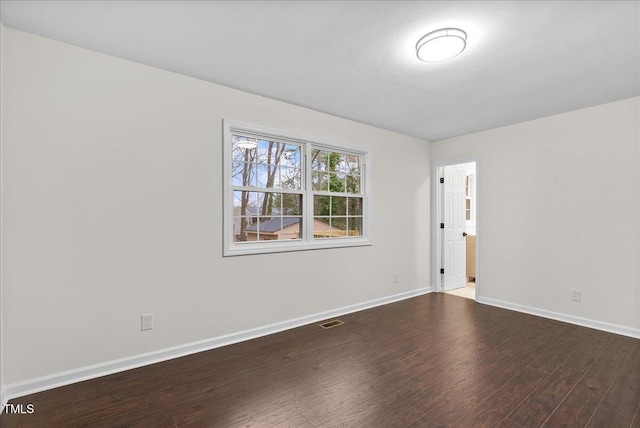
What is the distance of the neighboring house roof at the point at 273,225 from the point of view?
3.27 metres

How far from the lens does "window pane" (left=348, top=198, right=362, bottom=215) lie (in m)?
4.16

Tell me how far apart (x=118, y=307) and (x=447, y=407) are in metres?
2.54

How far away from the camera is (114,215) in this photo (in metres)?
2.42

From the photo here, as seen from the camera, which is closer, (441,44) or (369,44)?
(441,44)

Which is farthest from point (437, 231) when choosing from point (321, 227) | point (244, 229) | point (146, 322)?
point (146, 322)

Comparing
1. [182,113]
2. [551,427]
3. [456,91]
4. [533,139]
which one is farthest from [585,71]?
[182,113]

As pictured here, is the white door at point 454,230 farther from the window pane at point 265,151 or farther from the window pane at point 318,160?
the window pane at point 265,151

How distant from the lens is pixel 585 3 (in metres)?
1.78

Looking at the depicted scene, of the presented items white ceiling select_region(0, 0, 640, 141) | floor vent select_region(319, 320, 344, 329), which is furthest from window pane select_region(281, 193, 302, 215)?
floor vent select_region(319, 320, 344, 329)

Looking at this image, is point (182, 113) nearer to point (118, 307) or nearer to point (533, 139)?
point (118, 307)

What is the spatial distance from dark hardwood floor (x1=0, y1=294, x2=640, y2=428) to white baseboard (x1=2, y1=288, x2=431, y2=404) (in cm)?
7

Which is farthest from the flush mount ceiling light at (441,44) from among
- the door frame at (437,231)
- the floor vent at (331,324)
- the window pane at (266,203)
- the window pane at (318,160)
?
the door frame at (437,231)

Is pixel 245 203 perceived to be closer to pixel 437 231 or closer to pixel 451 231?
pixel 437 231

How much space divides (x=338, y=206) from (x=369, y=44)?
2133 mm
